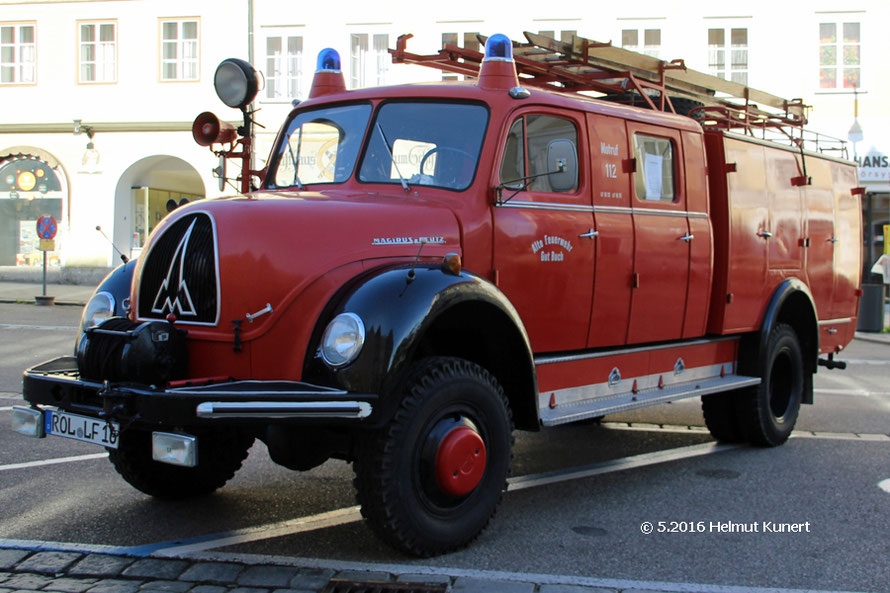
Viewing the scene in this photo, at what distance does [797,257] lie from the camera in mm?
7793

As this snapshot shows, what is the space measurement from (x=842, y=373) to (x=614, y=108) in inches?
291

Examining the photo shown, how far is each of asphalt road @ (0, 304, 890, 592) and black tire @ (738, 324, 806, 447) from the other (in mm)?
155

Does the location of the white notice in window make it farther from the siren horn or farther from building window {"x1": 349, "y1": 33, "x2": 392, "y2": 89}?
building window {"x1": 349, "y1": 33, "x2": 392, "y2": 89}

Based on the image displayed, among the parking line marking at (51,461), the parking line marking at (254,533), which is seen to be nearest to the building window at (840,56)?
the parking line marking at (51,461)

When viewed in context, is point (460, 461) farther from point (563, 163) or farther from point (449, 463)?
point (563, 163)

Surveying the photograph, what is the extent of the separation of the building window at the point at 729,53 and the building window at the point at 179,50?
1385 centimetres

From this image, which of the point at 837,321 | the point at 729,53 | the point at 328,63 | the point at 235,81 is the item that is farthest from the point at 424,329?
the point at 729,53

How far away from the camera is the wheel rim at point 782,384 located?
767 centimetres

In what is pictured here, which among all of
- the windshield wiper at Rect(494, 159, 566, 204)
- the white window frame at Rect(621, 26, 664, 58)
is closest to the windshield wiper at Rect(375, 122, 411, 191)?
the windshield wiper at Rect(494, 159, 566, 204)

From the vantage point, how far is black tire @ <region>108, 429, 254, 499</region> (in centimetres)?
509

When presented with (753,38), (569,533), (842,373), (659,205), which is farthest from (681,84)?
(753,38)

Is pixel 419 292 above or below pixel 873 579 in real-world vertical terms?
above

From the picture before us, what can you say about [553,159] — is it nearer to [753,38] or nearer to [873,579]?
[873,579]

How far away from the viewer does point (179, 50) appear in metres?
25.2
